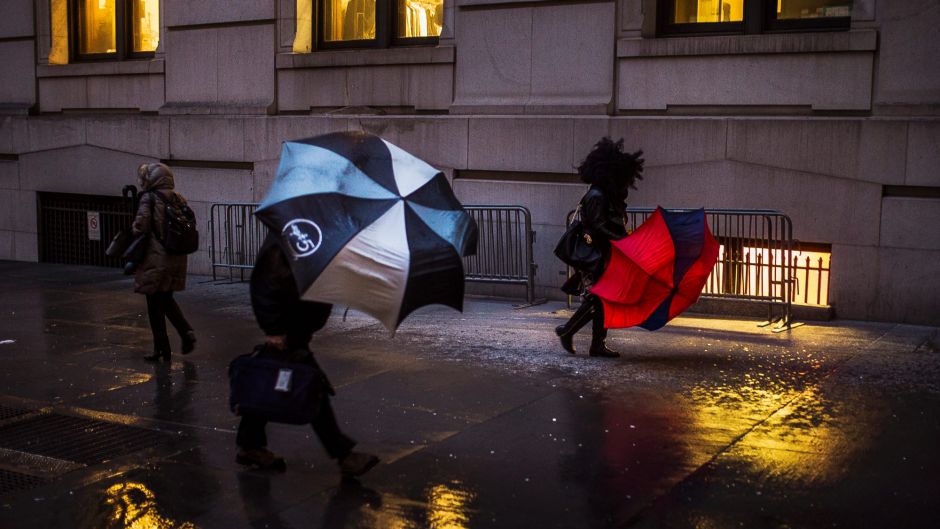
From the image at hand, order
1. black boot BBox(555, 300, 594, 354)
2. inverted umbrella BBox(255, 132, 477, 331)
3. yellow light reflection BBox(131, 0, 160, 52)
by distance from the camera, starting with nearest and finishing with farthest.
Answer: inverted umbrella BBox(255, 132, 477, 331) < black boot BBox(555, 300, 594, 354) < yellow light reflection BBox(131, 0, 160, 52)

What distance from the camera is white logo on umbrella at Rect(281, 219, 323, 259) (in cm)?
509

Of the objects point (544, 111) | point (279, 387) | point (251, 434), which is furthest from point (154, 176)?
point (544, 111)

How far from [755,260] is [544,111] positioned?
3.04 m

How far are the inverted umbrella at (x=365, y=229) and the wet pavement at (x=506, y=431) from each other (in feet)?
3.65

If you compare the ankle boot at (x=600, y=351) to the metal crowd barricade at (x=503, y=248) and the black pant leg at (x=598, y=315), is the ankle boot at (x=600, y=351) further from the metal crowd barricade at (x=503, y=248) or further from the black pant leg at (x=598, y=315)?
the metal crowd barricade at (x=503, y=248)

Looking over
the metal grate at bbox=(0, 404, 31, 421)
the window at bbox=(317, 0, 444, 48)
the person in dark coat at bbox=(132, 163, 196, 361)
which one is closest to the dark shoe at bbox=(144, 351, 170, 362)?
the person in dark coat at bbox=(132, 163, 196, 361)

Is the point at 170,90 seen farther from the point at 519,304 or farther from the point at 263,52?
the point at 519,304

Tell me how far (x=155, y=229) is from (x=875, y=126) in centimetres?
672

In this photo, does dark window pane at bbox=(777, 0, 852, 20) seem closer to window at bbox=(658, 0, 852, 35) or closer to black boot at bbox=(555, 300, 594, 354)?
window at bbox=(658, 0, 852, 35)

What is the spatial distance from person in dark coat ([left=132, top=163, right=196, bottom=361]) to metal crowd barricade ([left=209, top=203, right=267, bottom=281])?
4849 mm

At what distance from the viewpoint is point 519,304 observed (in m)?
11.8

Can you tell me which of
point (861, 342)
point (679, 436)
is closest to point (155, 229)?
point (679, 436)

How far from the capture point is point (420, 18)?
13734mm

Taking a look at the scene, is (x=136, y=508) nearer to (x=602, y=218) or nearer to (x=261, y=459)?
(x=261, y=459)
